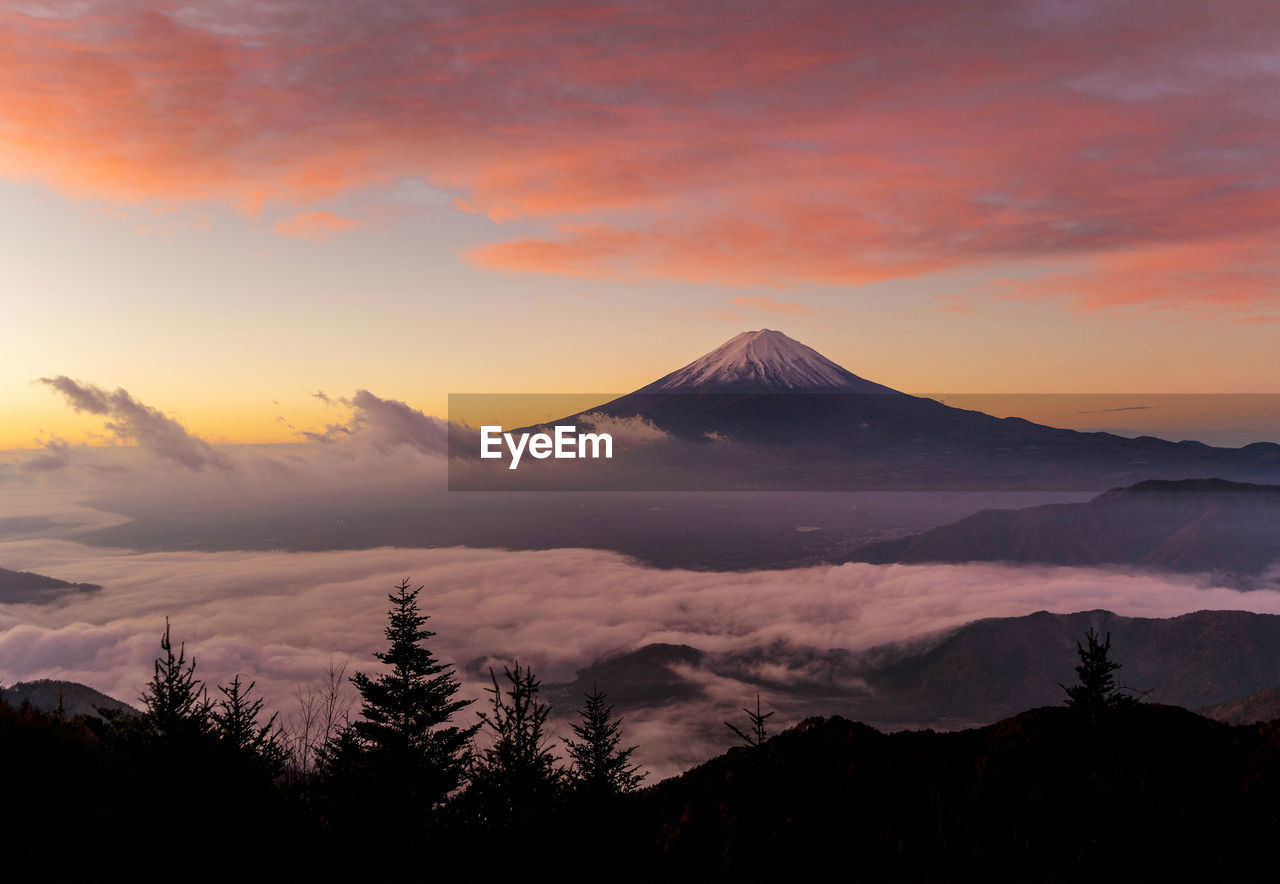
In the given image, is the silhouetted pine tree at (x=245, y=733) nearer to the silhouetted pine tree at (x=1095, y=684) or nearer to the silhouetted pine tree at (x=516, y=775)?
the silhouetted pine tree at (x=516, y=775)

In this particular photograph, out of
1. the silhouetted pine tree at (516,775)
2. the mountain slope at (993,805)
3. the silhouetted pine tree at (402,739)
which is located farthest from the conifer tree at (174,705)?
the silhouetted pine tree at (402,739)

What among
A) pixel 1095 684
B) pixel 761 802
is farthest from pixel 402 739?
pixel 1095 684

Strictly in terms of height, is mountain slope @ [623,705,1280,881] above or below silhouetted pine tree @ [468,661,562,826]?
above

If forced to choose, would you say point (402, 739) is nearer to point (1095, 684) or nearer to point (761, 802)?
point (761, 802)

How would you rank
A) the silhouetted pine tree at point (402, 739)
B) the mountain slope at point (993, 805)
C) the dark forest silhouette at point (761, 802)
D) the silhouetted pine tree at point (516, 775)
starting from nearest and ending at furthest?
the mountain slope at point (993, 805) → the dark forest silhouette at point (761, 802) → the silhouetted pine tree at point (516, 775) → the silhouetted pine tree at point (402, 739)

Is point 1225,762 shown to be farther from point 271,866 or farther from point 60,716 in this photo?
point 60,716

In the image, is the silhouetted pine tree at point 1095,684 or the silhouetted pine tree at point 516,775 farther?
the silhouetted pine tree at point 1095,684

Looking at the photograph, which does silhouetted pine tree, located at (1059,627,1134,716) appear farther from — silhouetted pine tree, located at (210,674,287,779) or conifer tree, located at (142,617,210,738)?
conifer tree, located at (142,617,210,738)

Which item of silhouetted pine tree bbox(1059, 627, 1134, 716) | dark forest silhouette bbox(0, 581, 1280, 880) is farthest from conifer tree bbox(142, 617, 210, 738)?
silhouetted pine tree bbox(1059, 627, 1134, 716)

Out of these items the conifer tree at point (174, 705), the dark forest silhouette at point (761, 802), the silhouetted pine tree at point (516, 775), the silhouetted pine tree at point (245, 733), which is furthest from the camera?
the silhouetted pine tree at point (516, 775)
